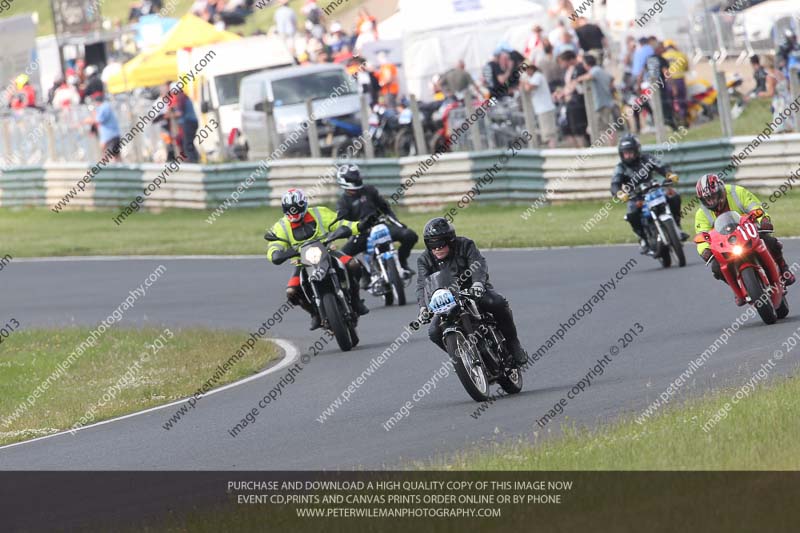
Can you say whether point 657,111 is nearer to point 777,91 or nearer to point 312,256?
point 777,91

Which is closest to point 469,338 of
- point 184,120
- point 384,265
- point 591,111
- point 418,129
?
point 384,265

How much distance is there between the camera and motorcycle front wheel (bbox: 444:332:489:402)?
11.1 metres

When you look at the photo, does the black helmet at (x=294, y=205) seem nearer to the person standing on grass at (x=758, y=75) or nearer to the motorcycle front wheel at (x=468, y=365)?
the motorcycle front wheel at (x=468, y=365)

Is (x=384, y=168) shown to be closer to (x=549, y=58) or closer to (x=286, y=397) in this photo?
(x=549, y=58)

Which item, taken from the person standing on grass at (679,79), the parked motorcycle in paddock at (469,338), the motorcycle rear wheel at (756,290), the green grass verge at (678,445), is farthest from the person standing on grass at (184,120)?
the green grass verge at (678,445)

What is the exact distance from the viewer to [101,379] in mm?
16172

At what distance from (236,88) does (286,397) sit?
932 inches

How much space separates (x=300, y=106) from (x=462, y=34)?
3.81 metres

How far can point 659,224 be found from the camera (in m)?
18.1

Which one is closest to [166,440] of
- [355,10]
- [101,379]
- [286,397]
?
[286,397]

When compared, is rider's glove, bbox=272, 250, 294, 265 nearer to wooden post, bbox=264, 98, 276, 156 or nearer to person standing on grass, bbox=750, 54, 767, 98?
person standing on grass, bbox=750, 54, 767, 98

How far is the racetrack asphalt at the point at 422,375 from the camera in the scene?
1058cm

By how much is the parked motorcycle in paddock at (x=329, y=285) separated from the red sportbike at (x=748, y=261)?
355cm
